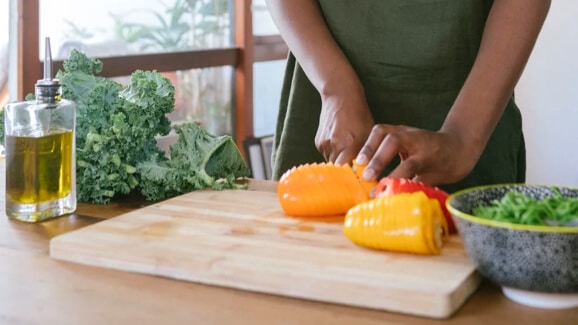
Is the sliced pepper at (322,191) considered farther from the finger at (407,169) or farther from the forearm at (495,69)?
the forearm at (495,69)

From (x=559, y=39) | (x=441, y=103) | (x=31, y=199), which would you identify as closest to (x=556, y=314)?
(x=31, y=199)

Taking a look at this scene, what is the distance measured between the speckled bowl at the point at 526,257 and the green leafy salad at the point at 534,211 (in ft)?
0.10

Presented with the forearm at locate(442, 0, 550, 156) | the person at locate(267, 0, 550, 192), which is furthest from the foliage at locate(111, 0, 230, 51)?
the forearm at locate(442, 0, 550, 156)

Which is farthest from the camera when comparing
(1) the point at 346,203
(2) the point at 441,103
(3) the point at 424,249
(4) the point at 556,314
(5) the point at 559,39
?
(5) the point at 559,39

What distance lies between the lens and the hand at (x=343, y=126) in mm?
1744

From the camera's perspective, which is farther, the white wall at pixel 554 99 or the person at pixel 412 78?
the white wall at pixel 554 99

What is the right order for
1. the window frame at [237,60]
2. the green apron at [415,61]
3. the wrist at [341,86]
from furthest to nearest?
the window frame at [237,60] → the green apron at [415,61] → the wrist at [341,86]

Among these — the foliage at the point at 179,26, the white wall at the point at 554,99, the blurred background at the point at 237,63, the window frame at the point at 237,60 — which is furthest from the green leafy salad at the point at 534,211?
the white wall at the point at 554,99

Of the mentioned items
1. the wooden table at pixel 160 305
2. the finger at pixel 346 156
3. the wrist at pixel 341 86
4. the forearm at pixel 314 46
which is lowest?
the wooden table at pixel 160 305

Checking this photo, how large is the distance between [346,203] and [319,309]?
38 centimetres

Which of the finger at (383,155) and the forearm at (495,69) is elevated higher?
the forearm at (495,69)

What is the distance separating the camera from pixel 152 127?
166 centimetres

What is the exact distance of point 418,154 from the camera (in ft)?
5.25

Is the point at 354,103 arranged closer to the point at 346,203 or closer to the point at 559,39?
the point at 346,203
